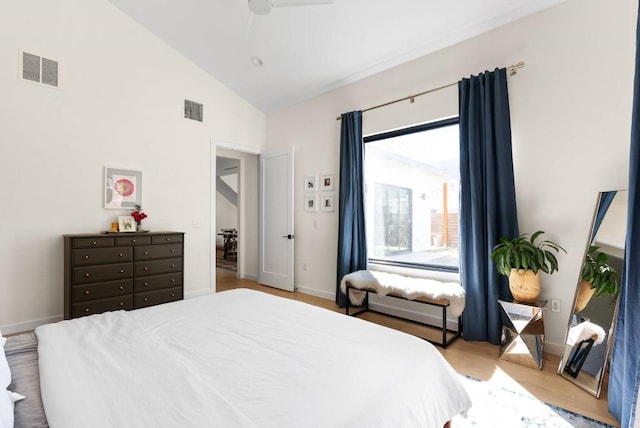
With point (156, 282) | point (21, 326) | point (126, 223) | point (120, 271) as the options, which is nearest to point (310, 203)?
point (156, 282)

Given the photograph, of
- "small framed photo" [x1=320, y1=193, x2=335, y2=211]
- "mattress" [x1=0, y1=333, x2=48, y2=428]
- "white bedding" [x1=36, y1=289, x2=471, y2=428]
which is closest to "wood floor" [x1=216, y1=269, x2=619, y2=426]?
"white bedding" [x1=36, y1=289, x2=471, y2=428]

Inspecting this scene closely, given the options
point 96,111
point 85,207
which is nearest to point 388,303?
point 85,207

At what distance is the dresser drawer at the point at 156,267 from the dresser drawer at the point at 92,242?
0.36 metres

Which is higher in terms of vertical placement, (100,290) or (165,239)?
(165,239)

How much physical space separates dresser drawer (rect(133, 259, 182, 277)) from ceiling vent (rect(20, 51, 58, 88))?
2156 millimetres

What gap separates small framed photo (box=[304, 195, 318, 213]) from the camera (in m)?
4.59

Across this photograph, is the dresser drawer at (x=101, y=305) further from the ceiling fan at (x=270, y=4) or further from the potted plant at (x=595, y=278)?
the potted plant at (x=595, y=278)

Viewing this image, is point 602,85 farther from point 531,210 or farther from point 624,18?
point 531,210

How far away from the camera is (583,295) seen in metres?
2.30

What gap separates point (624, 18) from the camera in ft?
7.66

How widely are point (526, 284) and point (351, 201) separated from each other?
2.07 m

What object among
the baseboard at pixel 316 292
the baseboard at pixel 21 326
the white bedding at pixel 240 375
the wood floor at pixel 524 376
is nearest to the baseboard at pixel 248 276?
the baseboard at pixel 316 292

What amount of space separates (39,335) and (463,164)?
3.37 metres

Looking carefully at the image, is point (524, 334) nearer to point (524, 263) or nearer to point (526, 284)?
point (526, 284)
